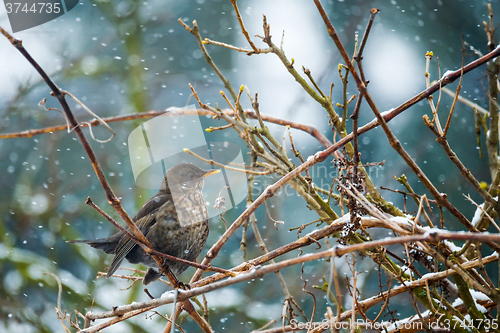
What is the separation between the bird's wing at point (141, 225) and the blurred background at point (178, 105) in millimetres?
435

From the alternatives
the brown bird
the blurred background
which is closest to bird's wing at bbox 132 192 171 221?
the brown bird

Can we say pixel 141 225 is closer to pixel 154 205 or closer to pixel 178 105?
pixel 154 205

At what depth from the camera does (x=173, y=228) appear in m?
1.05

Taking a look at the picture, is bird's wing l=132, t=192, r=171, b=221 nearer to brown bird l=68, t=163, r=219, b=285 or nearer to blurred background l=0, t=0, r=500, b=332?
brown bird l=68, t=163, r=219, b=285

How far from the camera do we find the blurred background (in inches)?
59.1

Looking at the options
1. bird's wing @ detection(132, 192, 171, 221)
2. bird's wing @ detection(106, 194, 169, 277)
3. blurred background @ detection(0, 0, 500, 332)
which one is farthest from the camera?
blurred background @ detection(0, 0, 500, 332)

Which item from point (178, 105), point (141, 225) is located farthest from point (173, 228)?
point (178, 105)

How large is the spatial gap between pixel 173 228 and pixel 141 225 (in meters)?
0.13

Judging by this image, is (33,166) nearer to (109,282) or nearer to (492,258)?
(109,282)

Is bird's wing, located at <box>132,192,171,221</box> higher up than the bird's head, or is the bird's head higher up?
the bird's head

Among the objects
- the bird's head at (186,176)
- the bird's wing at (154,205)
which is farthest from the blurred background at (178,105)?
the bird's wing at (154,205)

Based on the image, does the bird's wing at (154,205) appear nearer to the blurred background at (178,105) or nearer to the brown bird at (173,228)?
the brown bird at (173,228)

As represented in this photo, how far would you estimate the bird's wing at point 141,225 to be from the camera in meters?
0.99

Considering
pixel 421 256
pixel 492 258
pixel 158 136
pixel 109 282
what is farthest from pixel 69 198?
pixel 492 258
